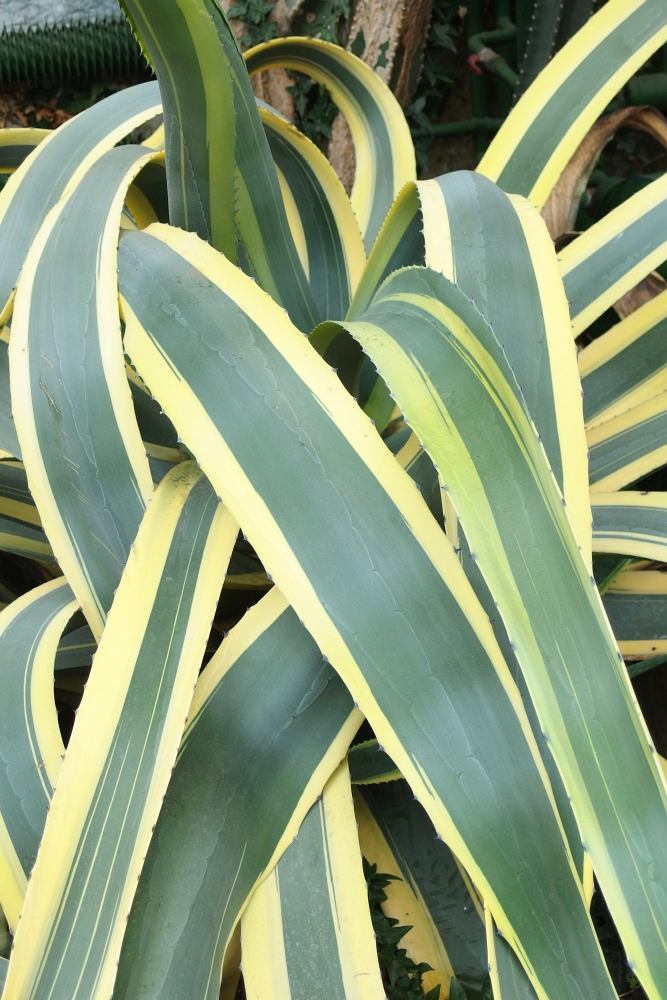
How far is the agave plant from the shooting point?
0.37 metres

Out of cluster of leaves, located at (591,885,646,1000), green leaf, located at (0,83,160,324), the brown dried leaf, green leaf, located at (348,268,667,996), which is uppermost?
the brown dried leaf

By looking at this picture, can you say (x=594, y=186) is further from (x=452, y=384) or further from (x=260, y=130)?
(x=452, y=384)

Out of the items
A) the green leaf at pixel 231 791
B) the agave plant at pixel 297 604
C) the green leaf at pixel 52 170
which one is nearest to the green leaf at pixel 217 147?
the agave plant at pixel 297 604

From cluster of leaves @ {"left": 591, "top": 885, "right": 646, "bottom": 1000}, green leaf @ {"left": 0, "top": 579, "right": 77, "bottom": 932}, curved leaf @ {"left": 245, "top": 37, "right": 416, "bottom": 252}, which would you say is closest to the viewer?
green leaf @ {"left": 0, "top": 579, "right": 77, "bottom": 932}

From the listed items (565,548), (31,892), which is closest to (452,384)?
(565,548)

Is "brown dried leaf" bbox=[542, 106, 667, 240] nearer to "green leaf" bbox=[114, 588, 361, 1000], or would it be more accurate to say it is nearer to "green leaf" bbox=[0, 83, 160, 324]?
"green leaf" bbox=[0, 83, 160, 324]

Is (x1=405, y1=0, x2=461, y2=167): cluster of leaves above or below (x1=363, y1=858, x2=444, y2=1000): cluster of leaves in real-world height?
above

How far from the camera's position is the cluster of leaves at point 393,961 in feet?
1.66

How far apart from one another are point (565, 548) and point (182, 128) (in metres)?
0.42

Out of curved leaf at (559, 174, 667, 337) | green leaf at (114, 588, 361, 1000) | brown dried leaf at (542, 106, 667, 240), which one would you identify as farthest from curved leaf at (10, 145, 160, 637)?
brown dried leaf at (542, 106, 667, 240)

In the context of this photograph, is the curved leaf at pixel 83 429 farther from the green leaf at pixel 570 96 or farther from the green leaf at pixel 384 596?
the green leaf at pixel 570 96

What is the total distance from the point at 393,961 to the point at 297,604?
0.30 metres

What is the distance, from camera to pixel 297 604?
38cm

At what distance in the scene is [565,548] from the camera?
1.24 ft
